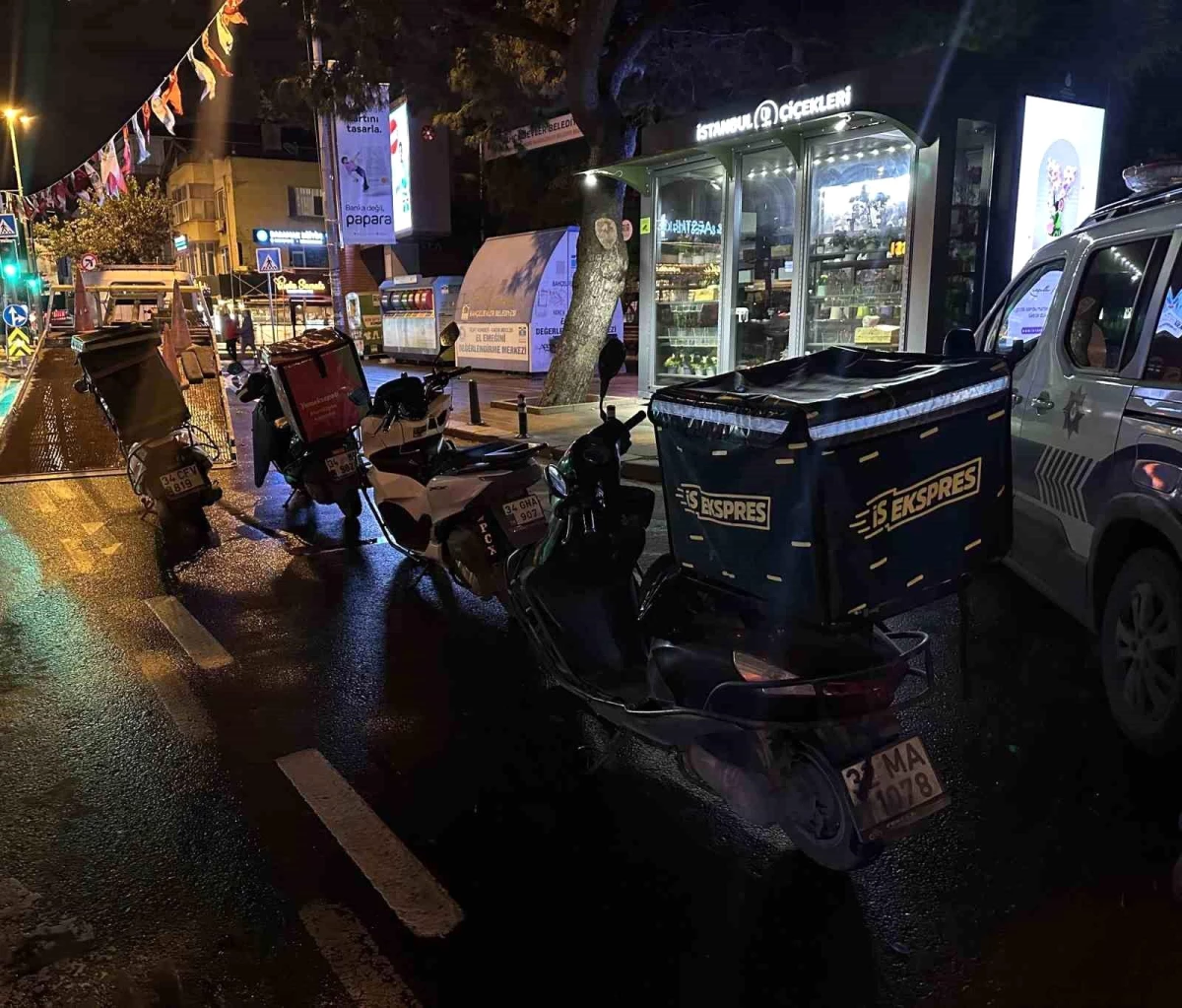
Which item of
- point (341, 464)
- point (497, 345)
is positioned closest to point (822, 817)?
point (341, 464)

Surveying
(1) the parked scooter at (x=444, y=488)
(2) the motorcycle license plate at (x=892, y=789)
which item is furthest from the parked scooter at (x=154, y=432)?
(2) the motorcycle license plate at (x=892, y=789)

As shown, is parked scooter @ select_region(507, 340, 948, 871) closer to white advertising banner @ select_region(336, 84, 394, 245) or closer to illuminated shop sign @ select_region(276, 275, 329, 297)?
white advertising banner @ select_region(336, 84, 394, 245)

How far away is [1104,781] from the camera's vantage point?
366 cm

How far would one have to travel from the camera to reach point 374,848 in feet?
10.9

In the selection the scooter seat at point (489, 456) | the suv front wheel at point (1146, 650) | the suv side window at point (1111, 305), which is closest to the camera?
the suv front wheel at point (1146, 650)

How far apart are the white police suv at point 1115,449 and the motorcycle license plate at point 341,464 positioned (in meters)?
5.06

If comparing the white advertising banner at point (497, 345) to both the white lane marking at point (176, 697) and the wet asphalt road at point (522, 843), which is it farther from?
the white lane marking at point (176, 697)

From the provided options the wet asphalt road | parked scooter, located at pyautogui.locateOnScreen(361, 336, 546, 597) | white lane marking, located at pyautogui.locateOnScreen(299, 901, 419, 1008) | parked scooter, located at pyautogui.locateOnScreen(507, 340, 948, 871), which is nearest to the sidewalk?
A: parked scooter, located at pyautogui.locateOnScreen(361, 336, 546, 597)

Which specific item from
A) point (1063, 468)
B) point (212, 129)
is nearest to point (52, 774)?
point (1063, 468)

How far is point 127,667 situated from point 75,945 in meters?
2.47

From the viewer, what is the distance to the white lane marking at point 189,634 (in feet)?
17.1

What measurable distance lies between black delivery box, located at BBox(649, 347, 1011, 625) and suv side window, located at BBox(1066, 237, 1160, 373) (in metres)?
1.38

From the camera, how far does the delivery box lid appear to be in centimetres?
269

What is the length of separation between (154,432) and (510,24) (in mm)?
8523
